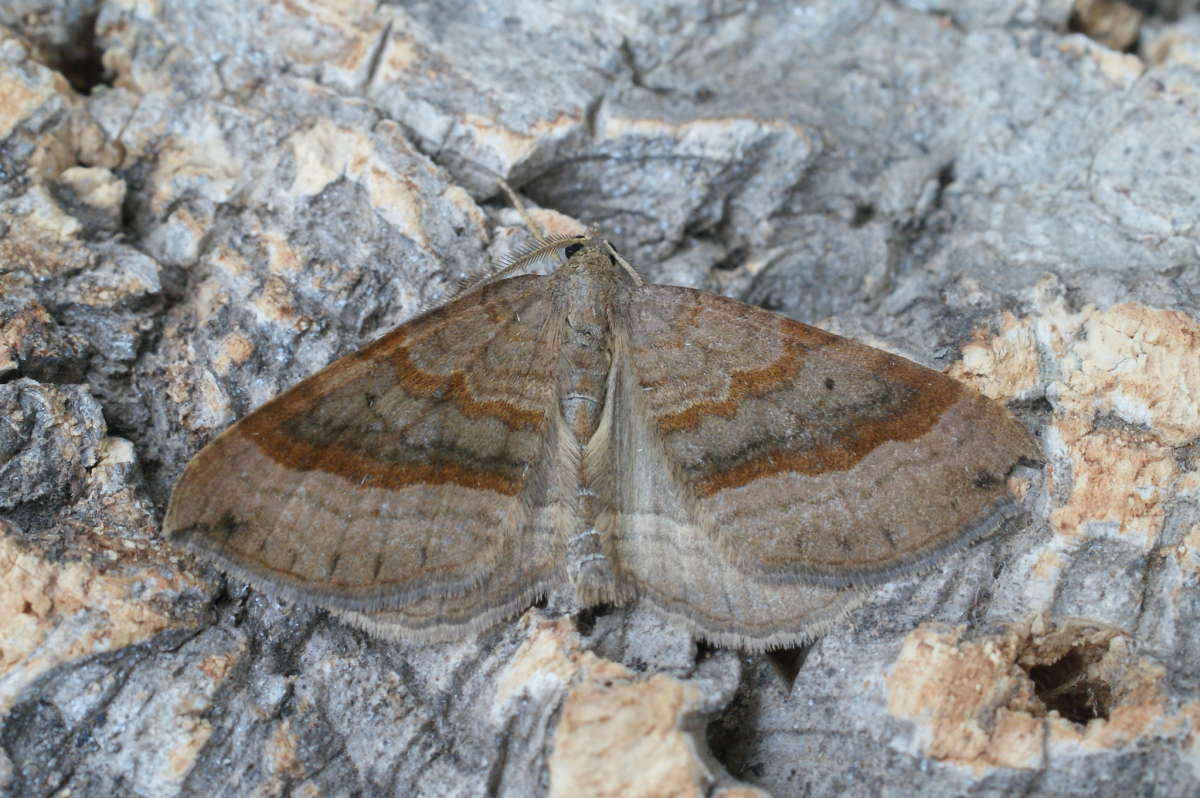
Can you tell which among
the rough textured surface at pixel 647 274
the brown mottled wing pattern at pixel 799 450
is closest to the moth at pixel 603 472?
the brown mottled wing pattern at pixel 799 450

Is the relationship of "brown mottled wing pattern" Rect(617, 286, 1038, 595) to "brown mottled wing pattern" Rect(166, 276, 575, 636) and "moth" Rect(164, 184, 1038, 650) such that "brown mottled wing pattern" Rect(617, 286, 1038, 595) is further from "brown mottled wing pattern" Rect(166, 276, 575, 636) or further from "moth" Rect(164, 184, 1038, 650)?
"brown mottled wing pattern" Rect(166, 276, 575, 636)

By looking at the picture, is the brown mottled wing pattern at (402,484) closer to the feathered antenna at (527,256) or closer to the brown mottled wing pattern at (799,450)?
the feathered antenna at (527,256)

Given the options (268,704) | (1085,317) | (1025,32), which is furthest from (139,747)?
(1025,32)

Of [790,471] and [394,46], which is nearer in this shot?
[790,471]

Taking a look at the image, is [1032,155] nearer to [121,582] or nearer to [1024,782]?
[1024,782]

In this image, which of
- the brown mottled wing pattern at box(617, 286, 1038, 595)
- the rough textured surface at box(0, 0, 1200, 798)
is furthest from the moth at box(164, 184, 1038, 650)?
the rough textured surface at box(0, 0, 1200, 798)

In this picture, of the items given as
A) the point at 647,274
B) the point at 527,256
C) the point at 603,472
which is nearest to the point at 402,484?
the point at 603,472

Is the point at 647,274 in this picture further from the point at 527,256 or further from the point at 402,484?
the point at 402,484
